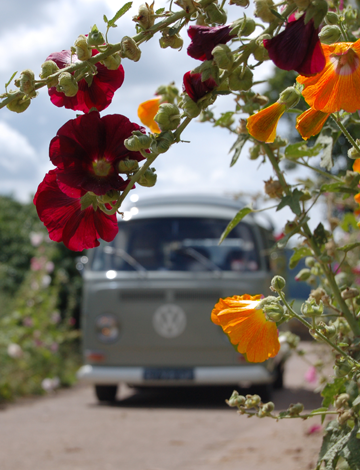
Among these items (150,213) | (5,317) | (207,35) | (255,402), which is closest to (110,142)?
(207,35)

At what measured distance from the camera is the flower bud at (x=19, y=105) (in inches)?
26.2

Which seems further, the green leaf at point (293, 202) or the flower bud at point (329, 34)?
the green leaf at point (293, 202)

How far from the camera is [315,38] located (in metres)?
0.63

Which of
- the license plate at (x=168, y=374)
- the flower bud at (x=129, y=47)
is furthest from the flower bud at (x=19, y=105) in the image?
the license plate at (x=168, y=374)

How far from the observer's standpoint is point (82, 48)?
0.66 meters

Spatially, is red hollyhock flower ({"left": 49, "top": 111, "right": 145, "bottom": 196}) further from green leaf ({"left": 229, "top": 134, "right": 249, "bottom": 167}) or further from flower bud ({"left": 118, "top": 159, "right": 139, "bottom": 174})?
green leaf ({"left": 229, "top": 134, "right": 249, "bottom": 167})

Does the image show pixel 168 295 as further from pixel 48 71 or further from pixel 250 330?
pixel 48 71

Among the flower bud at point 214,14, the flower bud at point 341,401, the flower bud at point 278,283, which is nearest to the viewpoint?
the flower bud at point 214,14

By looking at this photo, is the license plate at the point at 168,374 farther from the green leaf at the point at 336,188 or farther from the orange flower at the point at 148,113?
the orange flower at the point at 148,113

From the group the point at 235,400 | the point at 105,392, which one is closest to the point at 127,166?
the point at 235,400

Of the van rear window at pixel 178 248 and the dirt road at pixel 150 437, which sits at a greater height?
the van rear window at pixel 178 248

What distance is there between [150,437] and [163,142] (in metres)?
3.45

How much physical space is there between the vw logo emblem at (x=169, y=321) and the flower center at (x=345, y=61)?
170 inches

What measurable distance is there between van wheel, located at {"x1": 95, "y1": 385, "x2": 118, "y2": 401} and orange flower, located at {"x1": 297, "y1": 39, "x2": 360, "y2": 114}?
4960 millimetres
